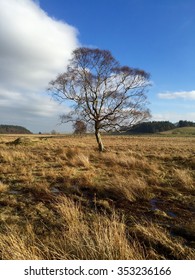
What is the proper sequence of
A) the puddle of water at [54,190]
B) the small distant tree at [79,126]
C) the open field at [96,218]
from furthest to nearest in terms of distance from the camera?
the small distant tree at [79,126] → the puddle of water at [54,190] → the open field at [96,218]


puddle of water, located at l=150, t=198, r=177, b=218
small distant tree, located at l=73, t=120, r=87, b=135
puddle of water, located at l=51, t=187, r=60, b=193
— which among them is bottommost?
puddle of water, located at l=150, t=198, r=177, b=218

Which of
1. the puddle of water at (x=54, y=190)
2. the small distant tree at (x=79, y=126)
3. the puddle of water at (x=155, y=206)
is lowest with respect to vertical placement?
the puddle of water at (x=155, y=206)

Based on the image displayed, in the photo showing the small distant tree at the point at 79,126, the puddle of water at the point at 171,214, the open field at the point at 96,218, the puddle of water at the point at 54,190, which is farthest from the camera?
the small distant tree at the point at 79,126

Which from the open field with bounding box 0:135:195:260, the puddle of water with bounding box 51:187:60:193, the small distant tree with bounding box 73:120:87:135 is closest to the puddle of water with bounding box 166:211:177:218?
the open field with bounding box 0:135:195:260

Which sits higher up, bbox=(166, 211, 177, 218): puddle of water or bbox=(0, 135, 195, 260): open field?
bbox=(0, 135, 195, 260): open field

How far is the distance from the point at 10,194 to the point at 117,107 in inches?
555

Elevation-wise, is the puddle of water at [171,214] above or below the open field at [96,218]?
below

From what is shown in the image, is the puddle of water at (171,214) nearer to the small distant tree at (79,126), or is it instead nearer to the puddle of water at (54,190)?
the puddle of water at (54,190)

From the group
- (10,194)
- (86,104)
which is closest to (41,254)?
(10,194)

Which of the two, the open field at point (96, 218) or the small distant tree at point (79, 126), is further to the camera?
the small distant tree at point (79, 126)

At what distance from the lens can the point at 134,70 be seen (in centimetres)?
1964

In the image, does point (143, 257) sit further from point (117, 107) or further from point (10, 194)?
point (117, 107)

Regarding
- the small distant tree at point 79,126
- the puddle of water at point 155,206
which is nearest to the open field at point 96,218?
the puddle of water at point 155,206

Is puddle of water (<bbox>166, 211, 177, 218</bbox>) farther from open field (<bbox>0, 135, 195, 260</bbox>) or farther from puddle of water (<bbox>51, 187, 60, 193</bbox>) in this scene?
puddle of water (<bbox>51, 187, 60, 193</bbox>)
